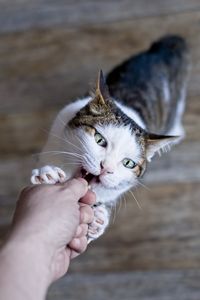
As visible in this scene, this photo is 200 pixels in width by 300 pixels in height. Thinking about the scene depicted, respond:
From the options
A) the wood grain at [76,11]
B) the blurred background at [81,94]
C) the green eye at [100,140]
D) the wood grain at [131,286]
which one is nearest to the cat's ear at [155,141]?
the green eye at [100,140]

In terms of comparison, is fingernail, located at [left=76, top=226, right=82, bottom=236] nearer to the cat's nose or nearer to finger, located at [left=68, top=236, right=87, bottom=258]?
finger, located at [left=68, top=236, right=87, bottom=258]

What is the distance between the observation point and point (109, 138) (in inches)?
42.9

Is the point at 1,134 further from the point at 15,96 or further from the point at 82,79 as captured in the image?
the point at 82,79

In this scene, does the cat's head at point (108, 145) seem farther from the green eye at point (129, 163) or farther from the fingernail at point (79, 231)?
the fingernail at point (79, 231)

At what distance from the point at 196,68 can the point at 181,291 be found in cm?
76

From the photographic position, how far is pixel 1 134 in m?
1.82

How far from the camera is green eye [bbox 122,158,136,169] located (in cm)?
109

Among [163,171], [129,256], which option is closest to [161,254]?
[129,256]

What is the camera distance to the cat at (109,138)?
42.1 inches

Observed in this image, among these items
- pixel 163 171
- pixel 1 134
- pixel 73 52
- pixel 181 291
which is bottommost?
pixel 181 291

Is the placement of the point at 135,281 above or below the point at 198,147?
below

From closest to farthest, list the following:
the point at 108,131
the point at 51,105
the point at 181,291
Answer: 1. the point at 108,131
2. the point at 181,291
3. the point at 51,105

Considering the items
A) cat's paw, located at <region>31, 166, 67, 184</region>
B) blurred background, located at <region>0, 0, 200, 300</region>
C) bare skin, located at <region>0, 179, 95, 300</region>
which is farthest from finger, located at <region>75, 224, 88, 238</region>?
blurred background, located at <region>0, 0, 200, 300</region>

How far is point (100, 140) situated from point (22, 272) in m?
0.37
